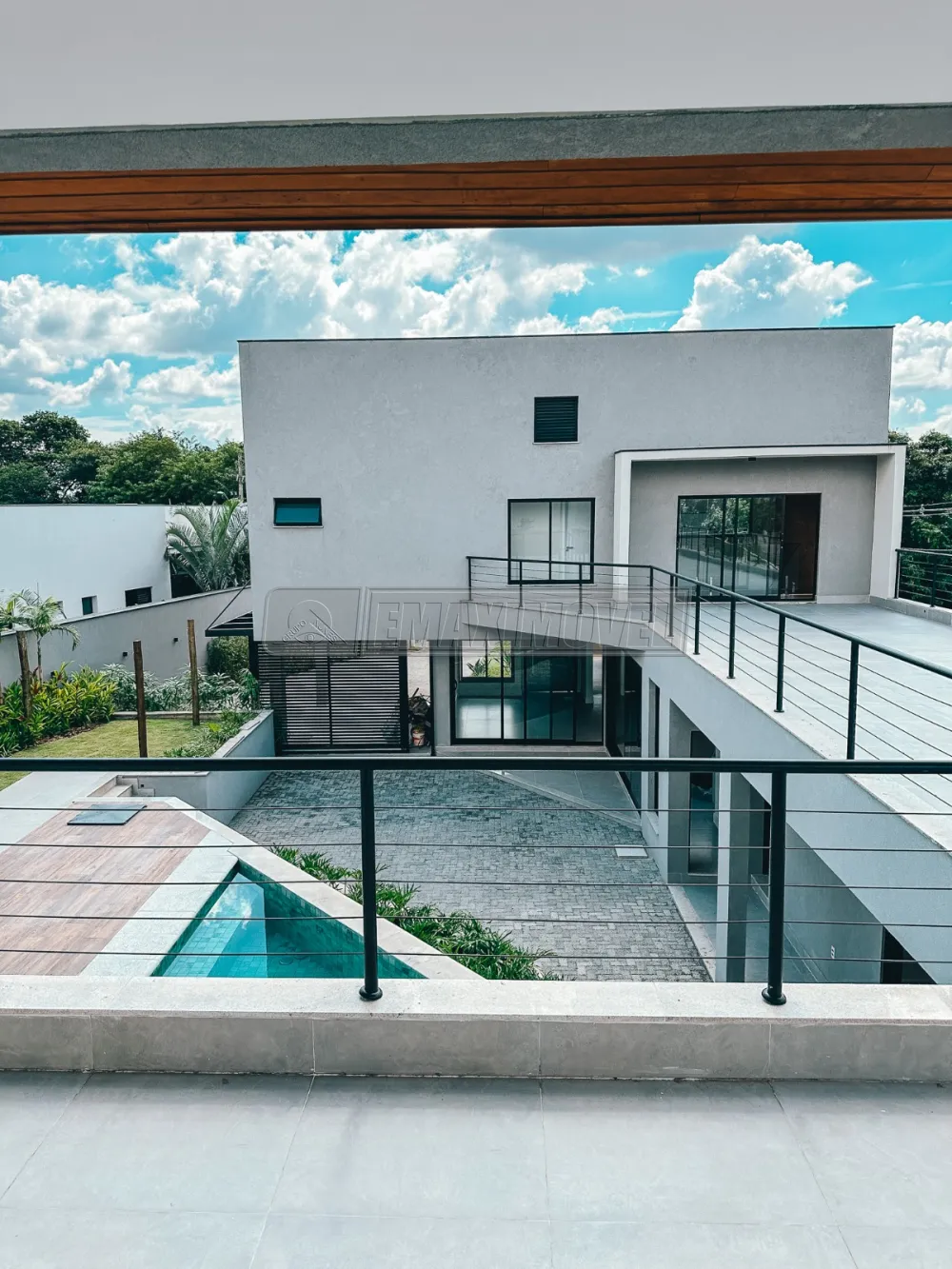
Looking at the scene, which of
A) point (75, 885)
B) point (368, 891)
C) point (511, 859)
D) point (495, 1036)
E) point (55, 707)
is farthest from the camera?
point (55, 707)

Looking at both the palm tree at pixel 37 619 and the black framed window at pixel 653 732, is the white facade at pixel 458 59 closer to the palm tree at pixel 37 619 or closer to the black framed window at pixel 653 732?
the black framed window at pixel 653 732

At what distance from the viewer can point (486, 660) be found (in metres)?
16.7

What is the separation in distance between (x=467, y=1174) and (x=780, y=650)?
209 inches

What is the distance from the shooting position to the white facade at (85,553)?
61.5ft

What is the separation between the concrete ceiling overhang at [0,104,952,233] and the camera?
2248 mm

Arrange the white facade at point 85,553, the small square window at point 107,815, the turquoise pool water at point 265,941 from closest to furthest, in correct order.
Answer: the turquoise pool water at point 265,941 → the small square window at point 107,815 → the white facade at point 85,553

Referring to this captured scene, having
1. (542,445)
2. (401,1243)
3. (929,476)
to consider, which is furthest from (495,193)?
(929,476)

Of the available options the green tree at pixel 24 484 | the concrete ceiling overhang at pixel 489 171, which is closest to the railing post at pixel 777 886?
the concrete ceiling overhang at pixel 489 171

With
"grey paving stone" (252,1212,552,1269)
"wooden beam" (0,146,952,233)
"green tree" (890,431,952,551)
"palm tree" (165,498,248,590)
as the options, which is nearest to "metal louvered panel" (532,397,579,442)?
"palm tree" (165,498,248,590)

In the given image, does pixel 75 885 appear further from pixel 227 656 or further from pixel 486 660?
pixel 227 656

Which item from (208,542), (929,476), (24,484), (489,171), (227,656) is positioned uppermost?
(24,484)

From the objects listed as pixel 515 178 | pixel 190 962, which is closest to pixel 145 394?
pixel 190 962

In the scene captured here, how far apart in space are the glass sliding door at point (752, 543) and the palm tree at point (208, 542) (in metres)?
14.1

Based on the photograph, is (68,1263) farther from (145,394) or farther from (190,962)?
(145,394)
